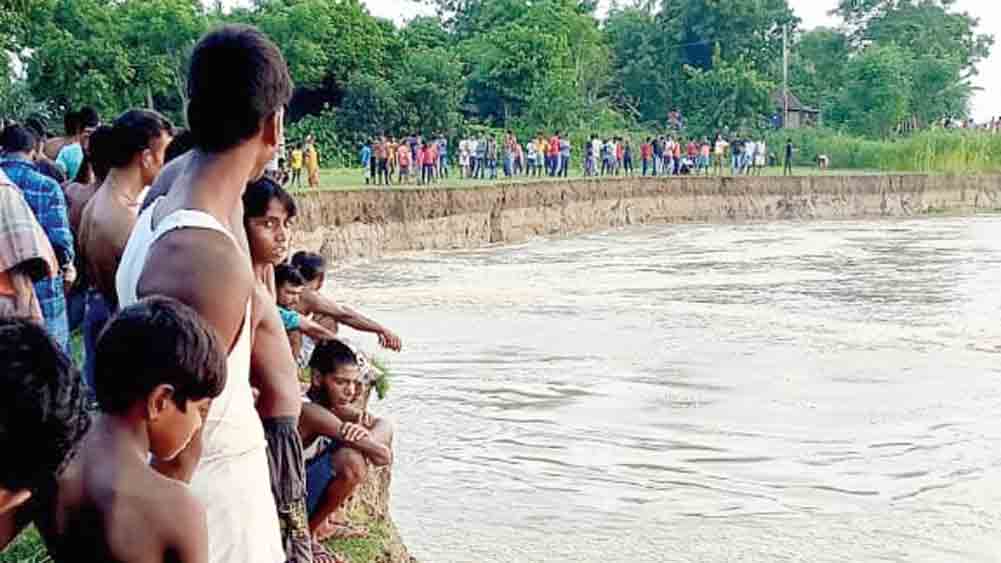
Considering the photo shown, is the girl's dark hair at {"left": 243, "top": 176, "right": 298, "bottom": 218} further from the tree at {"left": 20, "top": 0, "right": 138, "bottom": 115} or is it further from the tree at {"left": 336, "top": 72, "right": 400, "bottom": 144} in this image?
the tree at {"left": 336, "top": 72, "right": 400, "bottom": 144}

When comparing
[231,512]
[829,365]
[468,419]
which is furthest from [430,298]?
[231,512]

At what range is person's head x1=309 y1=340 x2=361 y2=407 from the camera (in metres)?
5.21

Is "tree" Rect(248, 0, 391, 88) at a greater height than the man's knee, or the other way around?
"tree" Rect(248, 0, 391, 88)

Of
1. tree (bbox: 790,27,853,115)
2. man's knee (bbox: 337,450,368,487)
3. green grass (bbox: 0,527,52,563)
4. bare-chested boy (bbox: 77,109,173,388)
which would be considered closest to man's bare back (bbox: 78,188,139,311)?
bare-chested boy (bbox: 77,109,173,388)

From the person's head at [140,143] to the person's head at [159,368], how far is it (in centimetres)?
232

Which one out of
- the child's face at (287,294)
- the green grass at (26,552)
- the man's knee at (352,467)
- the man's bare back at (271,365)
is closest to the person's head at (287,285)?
the child's face at (287,294)

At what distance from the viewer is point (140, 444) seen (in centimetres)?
265

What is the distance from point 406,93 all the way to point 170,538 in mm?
35757

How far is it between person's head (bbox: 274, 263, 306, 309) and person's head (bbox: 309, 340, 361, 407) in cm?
64

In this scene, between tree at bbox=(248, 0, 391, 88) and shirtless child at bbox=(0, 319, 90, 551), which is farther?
tree at bbox=(248, 0, 391, 88)

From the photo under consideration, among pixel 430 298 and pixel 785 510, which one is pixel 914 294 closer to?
pixel 430 298

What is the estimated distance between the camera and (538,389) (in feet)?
43.0

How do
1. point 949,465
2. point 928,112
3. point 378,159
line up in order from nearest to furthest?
point 949,465 → point 378,159 → point 928,112

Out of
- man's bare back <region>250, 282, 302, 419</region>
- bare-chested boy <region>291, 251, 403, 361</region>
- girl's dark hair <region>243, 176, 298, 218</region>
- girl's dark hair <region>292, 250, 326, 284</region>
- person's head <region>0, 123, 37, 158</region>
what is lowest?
bare-chested boy <region>291, 251, 403, 361</region>
